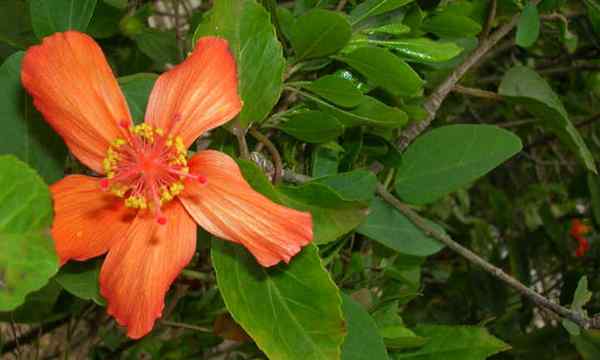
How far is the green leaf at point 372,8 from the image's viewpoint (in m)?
0.92

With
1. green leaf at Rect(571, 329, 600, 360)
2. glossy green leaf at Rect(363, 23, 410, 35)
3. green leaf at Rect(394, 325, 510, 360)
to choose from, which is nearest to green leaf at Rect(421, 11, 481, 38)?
glossy green leaf at Rect(363, 23, 410, 35)

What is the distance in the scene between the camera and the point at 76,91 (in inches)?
31.9

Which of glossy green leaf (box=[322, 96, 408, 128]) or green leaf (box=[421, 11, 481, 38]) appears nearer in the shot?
glossy green leaf (box=[322, 96, 408, 128])

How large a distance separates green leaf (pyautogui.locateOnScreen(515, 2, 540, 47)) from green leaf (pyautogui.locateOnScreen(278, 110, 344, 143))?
363 millimetres

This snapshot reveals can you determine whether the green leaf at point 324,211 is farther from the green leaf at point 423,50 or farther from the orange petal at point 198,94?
the green leaf at point 423,50

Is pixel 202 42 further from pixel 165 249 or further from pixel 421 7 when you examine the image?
pixel 421 7

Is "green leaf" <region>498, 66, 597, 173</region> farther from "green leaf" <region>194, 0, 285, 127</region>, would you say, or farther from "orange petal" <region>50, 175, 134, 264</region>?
"orange petal" <region>50, 175, 134, 264</region>

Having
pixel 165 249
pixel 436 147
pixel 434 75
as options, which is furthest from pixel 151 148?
pixel 434 75

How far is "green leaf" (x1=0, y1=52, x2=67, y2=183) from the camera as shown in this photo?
2.75 feet

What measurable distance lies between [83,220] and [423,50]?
0.51 meters

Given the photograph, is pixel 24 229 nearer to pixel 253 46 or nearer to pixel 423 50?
pixel 253 46

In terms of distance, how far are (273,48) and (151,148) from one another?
7.6 inches

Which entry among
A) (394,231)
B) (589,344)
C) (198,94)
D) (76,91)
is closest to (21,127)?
(76,91)

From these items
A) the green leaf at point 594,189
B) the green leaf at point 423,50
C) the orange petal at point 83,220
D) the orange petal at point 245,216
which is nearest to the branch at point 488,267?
the green leaf at point 423,50
